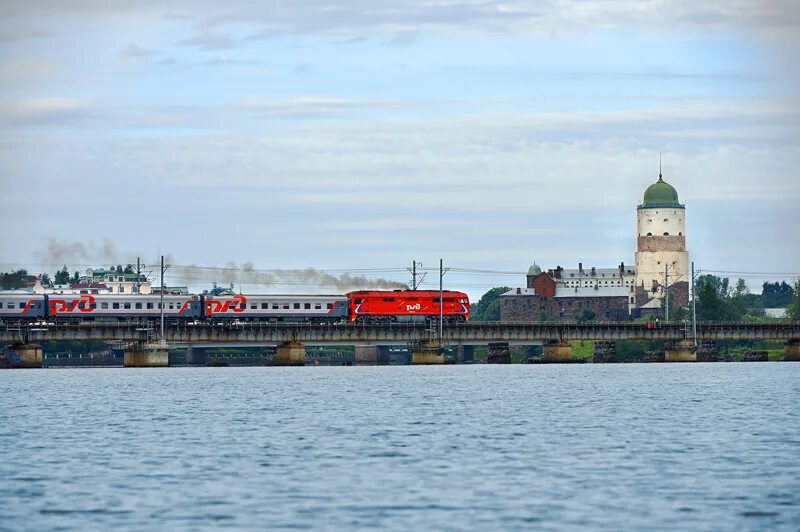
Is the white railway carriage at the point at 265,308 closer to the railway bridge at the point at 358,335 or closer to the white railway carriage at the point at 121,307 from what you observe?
the white railway carriage at the point at 121,307

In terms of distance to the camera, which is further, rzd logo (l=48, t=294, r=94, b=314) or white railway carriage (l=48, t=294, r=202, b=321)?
white railway carriage (l=48, t=294, r=202, b=321)

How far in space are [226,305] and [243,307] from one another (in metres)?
1.90

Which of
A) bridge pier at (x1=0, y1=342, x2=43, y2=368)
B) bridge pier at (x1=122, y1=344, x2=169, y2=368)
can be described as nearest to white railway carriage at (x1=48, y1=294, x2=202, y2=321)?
bridge pier at (x1=0, y1=342, x2=43, y2=368)

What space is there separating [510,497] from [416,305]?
437 feet

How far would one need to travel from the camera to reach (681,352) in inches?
7126

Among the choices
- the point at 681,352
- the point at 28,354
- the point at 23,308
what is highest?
the point at 23,308

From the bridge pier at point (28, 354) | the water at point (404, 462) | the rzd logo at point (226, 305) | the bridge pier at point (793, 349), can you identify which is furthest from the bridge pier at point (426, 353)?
the water at point (404, 462)

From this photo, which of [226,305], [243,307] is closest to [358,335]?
[243,307]

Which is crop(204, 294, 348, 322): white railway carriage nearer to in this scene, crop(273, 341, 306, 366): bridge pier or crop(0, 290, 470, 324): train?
crop(0, 290, 470, 324): train

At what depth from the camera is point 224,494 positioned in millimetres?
41875

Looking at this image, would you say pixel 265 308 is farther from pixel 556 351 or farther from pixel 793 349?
pixel 793 349

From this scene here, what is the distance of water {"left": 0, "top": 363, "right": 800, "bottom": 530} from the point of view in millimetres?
38031

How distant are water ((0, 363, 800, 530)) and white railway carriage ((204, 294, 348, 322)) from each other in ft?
252

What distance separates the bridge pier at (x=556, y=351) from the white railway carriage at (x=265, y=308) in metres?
28.2
